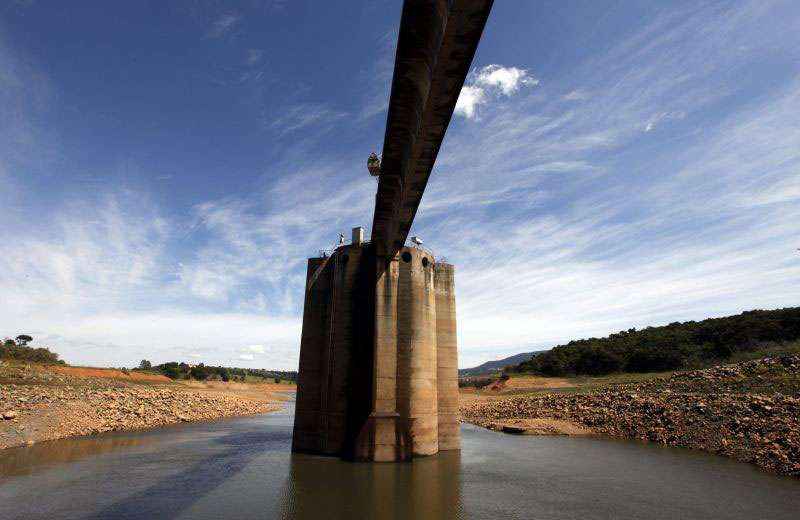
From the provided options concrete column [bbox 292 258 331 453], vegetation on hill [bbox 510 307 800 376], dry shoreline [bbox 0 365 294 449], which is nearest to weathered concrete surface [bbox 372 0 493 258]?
concrete column [bbox 292 258 331 453]

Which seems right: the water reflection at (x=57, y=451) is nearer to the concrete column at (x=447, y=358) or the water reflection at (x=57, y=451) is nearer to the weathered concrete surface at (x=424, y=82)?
the concrete column at (x=447, y=358)

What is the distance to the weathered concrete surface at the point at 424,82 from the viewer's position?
7.49m

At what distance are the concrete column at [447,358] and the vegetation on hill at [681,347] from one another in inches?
2099

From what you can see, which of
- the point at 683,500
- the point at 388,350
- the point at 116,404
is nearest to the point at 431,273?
the point at 388,350

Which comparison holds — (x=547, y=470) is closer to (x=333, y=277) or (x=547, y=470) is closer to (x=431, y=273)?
(x=431, y=273)

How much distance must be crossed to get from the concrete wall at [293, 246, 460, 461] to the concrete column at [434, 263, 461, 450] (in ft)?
0.45

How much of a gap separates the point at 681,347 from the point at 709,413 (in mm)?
46440

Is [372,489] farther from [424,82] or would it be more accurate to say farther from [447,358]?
[424,82]

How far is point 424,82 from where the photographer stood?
9477 mm

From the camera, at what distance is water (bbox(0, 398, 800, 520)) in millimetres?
13898

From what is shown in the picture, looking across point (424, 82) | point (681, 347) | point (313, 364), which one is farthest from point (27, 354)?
point (681, 347)

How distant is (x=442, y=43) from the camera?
7.94 meters

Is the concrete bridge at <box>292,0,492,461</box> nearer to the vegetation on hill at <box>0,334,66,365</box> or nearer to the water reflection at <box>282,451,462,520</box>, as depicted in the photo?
the water reflection at <box>282,451,462,520</box>

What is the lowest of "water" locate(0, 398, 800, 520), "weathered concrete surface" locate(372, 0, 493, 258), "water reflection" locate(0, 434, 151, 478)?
"water" locate(0, 398, 800, 520)
